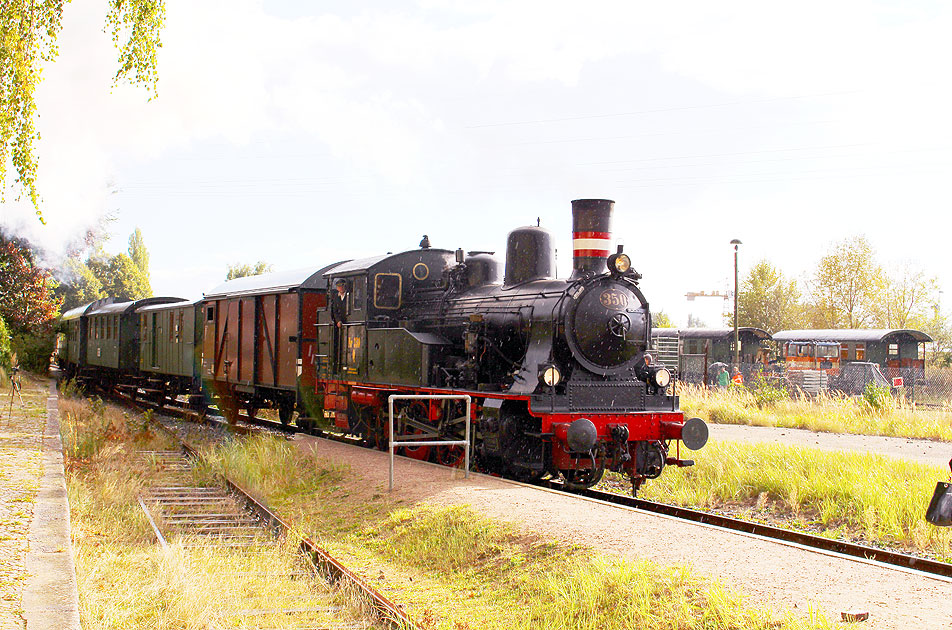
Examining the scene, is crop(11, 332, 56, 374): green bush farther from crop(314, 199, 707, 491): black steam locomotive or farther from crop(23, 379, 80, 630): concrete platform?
crop(23, 379, 80, 630): concrete platform

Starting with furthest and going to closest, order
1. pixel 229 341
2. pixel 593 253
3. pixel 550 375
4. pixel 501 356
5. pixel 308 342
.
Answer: pixel 229 341, pixel 308 342, pixel 501 356, pixel 593 253, pixel 550 375

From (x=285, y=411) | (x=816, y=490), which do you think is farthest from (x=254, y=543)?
(x=285, y=411)

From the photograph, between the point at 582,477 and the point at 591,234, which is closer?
the point at 582,477

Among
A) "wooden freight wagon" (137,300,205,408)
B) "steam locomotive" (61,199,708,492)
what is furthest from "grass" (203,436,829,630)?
"wooden freight wagon" (137,300,205,408)

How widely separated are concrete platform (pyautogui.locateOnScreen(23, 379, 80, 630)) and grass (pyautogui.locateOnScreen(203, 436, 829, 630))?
2.22 metres

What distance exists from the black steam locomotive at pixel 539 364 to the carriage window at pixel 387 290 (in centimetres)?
5

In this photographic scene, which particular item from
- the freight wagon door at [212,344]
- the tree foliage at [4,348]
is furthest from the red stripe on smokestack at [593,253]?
the tree foliage at [4,348]

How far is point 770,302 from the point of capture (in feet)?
170

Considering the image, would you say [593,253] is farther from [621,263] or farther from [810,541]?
[810,541]

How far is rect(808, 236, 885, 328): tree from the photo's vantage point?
46.3 meters

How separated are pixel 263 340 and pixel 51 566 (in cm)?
1057

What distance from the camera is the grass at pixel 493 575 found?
493cm

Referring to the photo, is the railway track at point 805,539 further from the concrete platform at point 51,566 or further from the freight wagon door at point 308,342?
the freight wagon door at point 308,342

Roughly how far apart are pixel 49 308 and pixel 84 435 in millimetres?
20985
